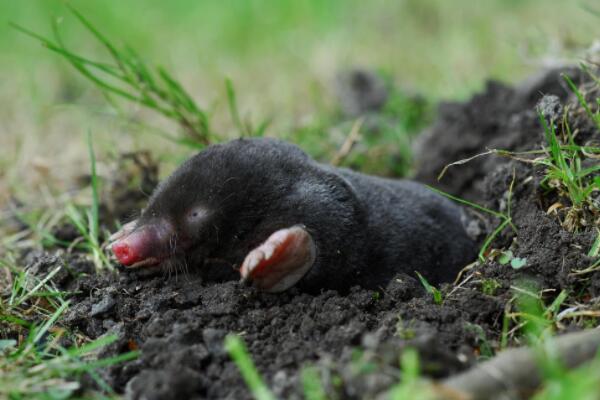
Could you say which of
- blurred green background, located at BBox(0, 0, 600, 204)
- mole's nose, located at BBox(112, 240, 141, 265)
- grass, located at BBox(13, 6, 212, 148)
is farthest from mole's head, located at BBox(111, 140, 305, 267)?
blurred green background, located at BBox(0, 0, 600, 204)

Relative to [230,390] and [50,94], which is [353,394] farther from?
[50,94]

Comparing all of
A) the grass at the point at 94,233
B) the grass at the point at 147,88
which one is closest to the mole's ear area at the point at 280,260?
the grass at the point at 94,233

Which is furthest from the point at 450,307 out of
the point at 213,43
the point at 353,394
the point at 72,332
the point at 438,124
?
the point at 213,43

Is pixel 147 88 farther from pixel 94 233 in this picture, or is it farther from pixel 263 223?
pixel 263 223

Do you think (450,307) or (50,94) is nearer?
(450,307)

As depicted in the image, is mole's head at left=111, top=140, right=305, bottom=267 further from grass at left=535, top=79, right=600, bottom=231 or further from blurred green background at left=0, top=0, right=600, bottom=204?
blurred green background at left=0, top=0, right=600, bottom=204

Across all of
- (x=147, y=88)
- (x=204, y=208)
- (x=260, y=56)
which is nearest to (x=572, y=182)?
(x=204, y=208)
